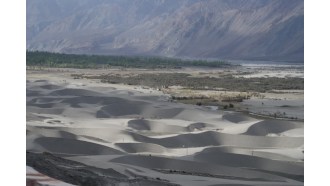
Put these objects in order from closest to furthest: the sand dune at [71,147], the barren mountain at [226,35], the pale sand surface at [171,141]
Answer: the pale sand surface at [171,141]
the sand dune at [71,147]
the barren mountain at [226,35]

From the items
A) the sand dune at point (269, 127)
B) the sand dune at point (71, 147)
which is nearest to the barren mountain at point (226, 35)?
the sand dune at point (269, 127)

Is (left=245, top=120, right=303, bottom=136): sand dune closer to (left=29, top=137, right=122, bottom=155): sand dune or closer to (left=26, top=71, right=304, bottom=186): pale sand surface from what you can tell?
(left=26, top=71, right=304, bottom=186): pale sand surface

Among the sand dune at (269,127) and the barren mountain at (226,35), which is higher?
the barren mountain at (226,35)

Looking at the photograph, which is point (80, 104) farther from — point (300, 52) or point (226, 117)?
point (300, 52)

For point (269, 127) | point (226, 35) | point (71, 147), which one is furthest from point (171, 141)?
point (226, 35)

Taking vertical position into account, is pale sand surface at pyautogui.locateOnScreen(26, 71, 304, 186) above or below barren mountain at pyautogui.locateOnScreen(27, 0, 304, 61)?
below

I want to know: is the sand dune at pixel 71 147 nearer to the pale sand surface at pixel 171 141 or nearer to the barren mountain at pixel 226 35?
the pale sand surface at pixel 171 141

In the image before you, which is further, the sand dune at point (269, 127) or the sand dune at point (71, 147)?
the sand dune at point (269, 127)

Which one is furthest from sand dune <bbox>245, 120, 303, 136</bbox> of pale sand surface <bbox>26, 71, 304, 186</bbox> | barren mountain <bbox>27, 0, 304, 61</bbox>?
barren mountain <bbox>27, 0, 304, 61</bbox>
